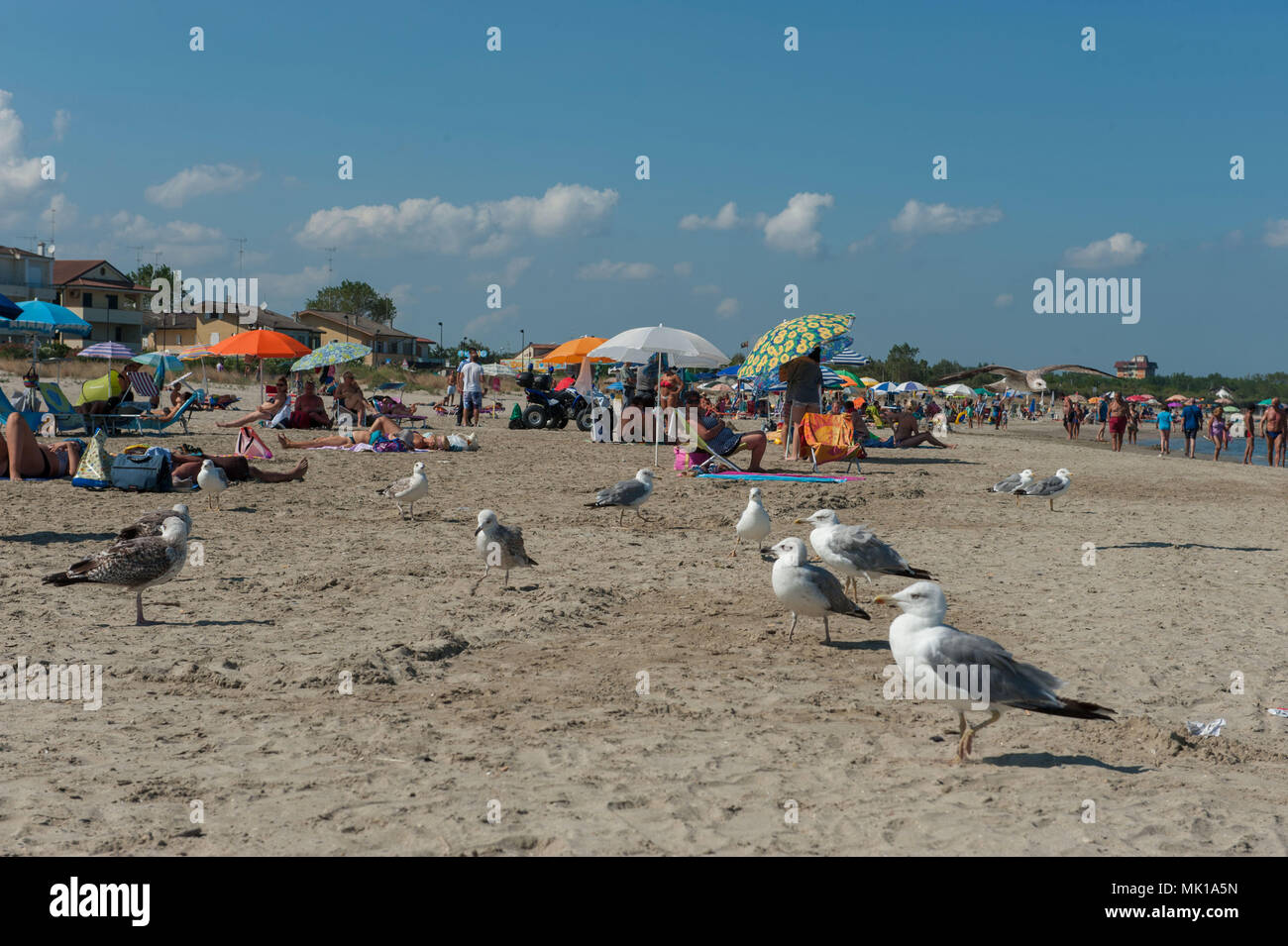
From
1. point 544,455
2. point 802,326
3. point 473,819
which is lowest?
point 473,819

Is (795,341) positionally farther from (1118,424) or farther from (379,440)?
(1118,424)

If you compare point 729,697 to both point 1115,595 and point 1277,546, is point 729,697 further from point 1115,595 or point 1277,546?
point 1277,546

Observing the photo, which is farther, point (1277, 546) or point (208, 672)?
point (1277, 546)

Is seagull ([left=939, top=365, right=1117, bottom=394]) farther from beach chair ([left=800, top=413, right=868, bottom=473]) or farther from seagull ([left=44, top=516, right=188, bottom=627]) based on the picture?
seagull ([left=44, top=516, right=188, bottom=627])

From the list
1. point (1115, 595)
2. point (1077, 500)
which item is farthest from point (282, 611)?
point (1077, 500)

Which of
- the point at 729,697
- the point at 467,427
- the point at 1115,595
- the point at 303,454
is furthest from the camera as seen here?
the point at 467,427

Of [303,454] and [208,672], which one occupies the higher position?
[303,454]

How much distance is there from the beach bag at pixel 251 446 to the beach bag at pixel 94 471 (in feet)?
8.90

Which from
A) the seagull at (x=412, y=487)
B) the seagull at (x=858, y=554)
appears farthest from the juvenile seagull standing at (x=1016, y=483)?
the seagull at (x=412, y=487)

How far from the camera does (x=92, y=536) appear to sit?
29.8ft

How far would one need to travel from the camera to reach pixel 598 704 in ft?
17.4

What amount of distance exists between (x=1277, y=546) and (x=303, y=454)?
13683 mm

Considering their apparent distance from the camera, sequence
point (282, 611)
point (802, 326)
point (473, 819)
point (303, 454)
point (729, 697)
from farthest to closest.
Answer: point (802, 326)
point (303, 454)
point (282, 611)
point (729, 697)
point (473, 819)

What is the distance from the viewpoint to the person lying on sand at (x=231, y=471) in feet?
41.1
